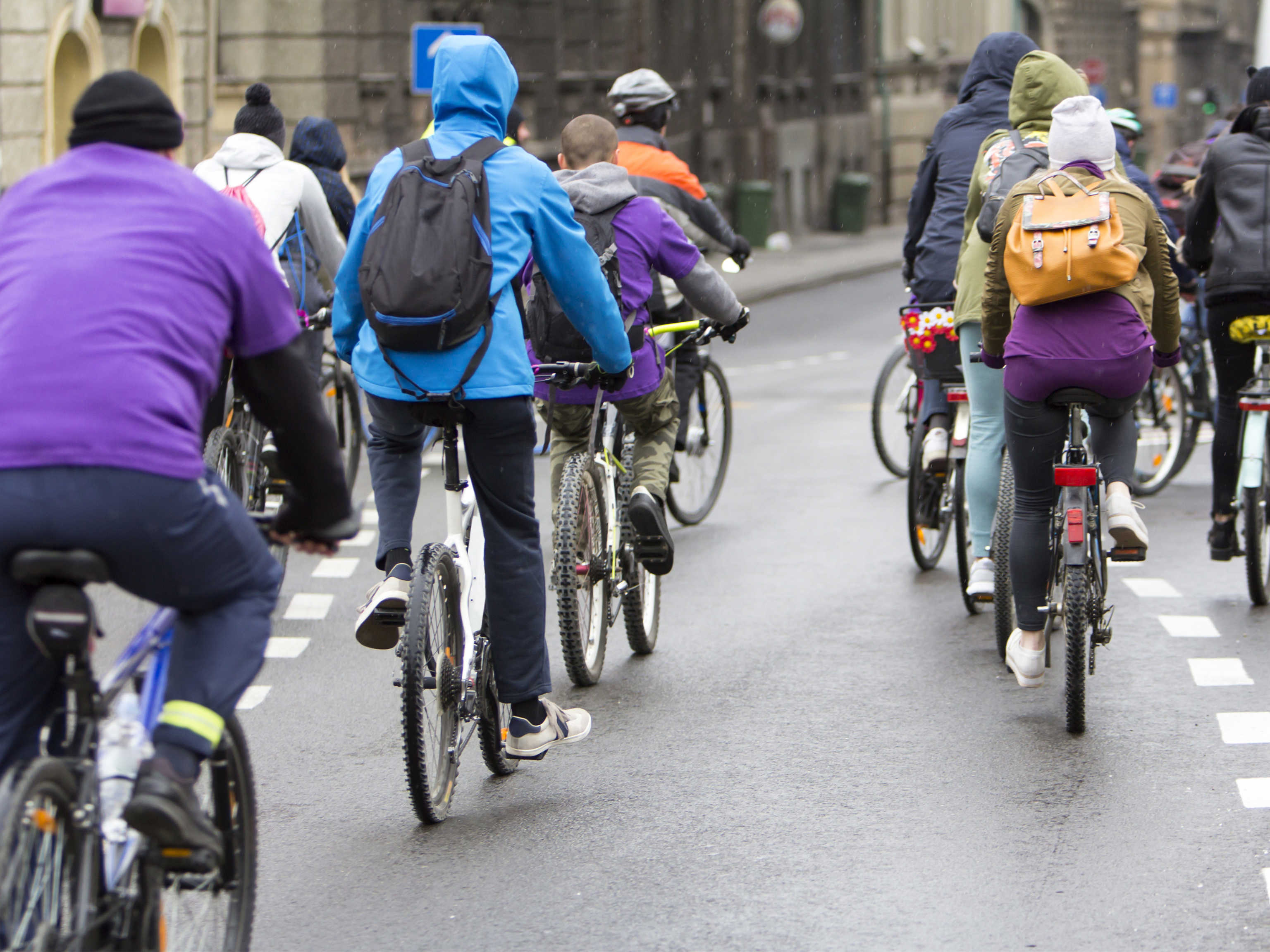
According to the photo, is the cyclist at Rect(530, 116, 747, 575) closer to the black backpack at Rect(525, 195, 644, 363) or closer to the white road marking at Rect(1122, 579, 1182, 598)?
the black backpack at Rect(525, 195, 644, 363)

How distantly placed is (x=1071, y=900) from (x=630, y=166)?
192 inches

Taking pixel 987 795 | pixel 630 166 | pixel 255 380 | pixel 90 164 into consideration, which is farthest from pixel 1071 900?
pixel 630 166

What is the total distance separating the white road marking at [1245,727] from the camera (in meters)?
5.78

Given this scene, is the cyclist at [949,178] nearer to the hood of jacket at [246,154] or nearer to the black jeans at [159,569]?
the hood of jacket at [246,154]

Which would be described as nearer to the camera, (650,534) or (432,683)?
(432,683)

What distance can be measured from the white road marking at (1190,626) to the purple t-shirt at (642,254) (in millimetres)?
2262

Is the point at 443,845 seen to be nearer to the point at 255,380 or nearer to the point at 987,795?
the point at 987,795

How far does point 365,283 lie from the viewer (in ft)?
15.3

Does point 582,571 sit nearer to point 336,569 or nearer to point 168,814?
point 336,569

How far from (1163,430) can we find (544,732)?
593cm

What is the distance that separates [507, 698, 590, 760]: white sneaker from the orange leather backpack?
1711mm

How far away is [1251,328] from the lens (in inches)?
290

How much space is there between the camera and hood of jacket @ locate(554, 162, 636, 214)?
641 cm

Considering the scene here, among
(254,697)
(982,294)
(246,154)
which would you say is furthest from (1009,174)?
(246,154)
